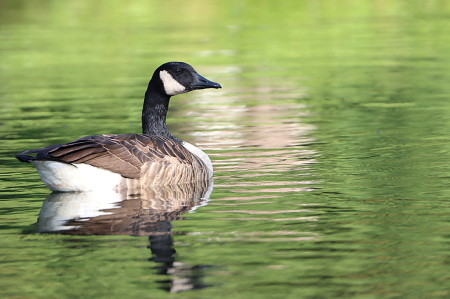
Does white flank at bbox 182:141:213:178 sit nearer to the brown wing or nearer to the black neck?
the brown wing

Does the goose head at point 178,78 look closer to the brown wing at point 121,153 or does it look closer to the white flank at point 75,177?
the brown wing at point 121,153

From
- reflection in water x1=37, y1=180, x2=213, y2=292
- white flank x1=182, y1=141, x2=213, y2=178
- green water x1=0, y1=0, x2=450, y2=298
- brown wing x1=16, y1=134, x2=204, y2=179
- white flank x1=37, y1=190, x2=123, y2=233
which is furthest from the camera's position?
white flank x1=182, y1=141, x2=213, y2=178

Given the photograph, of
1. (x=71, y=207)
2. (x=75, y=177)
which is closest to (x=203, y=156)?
(x=75, y=177)

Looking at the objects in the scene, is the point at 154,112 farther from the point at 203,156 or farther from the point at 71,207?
the point at 71,207

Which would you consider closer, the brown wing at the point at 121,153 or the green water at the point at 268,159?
the green water at the point at 268,159

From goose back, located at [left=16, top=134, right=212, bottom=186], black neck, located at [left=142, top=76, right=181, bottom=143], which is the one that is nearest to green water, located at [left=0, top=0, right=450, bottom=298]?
goose back, located at [left=16, top=134, right=212, bottom=186]

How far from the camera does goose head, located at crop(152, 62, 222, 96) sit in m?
11.9

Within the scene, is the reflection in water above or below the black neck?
below

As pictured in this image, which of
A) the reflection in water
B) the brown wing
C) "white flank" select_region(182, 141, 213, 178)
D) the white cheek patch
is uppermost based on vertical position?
the white cheek patch

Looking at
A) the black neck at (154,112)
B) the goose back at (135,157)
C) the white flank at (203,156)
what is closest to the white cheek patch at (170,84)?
the black neck at (154,112)

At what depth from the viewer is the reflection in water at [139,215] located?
6.93 meters

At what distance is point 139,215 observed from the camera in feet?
29.3

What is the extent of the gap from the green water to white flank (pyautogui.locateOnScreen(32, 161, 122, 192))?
41cm

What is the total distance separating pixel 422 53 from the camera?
28.9 meters
